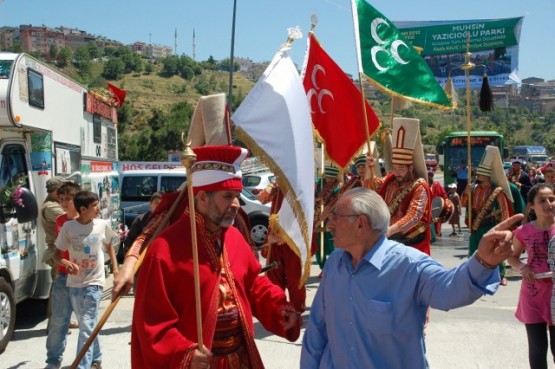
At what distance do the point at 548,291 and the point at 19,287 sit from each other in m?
5.47

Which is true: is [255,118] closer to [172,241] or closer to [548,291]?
[172,241]

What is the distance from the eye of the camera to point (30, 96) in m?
7.20

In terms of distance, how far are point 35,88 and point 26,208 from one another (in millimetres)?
1729

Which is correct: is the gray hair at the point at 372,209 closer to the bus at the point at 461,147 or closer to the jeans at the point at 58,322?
the jeans at the point at 58,322

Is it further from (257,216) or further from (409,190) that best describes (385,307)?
(257,216)

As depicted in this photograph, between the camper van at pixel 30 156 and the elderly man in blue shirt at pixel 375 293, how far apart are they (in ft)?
14.7

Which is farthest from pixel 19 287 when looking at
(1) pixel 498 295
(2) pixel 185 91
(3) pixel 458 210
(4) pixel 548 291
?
(2) pixel 185 91

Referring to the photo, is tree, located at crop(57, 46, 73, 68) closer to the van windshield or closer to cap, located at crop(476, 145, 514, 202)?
the van windshield

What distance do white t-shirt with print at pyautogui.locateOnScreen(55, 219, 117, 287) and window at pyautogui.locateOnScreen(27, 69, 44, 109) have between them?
219cm

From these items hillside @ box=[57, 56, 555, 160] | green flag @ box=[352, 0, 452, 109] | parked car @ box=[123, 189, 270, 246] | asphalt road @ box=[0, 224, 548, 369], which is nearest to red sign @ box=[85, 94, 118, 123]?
asphalt road @ box=[0, 224, 548, 369]

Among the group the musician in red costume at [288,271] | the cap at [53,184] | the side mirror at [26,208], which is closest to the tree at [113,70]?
the cap at [53,184]

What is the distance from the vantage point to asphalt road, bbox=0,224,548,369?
20.4 ft

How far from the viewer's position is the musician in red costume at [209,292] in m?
2.90

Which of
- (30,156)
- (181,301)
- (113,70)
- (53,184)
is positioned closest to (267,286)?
(181,301)
